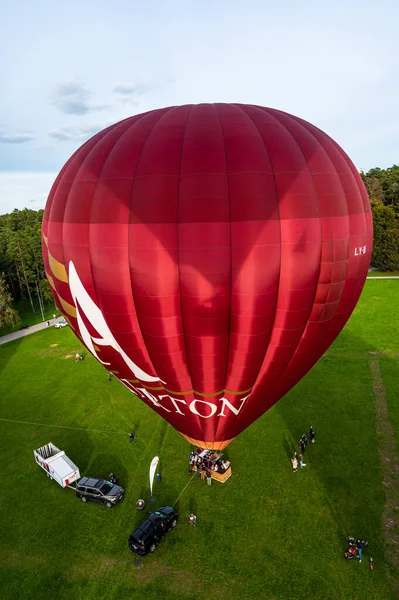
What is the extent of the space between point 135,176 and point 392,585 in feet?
40.7

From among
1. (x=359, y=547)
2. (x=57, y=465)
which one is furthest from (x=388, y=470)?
(x=57, y=465)

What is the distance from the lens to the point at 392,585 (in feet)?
32.7

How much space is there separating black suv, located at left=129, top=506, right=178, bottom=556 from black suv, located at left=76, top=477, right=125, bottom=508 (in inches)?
65.9

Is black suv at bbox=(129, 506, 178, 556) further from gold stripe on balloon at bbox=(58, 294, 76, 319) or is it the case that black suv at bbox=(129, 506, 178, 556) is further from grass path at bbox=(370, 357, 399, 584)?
gold stripe on balloon at bbox=(58, 294, 76, 319)

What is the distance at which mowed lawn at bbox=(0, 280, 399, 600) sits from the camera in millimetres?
10281

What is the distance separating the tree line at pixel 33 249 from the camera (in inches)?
1420

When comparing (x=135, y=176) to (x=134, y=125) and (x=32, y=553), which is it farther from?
(x=32, y=553)

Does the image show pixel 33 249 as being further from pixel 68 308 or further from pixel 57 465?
pixel 68 308

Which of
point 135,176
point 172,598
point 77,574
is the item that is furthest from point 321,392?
point 135,176

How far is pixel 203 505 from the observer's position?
12.6 m

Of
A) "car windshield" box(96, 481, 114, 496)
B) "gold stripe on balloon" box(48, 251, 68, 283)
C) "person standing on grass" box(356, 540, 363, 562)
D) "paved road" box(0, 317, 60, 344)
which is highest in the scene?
"gold stripe on balloon" box(48, 251, 68, 283)

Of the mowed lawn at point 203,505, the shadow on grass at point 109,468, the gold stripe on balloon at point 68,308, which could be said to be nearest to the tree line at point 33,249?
the mowed lawn at point 203,505

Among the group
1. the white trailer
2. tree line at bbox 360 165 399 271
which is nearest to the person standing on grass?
the white trailer

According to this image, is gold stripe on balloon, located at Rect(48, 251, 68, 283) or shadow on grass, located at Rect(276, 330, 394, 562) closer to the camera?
gold stripe on balloon, located at Rect(48, 251, 68, 283)
